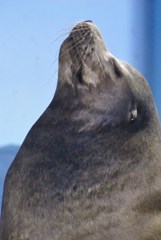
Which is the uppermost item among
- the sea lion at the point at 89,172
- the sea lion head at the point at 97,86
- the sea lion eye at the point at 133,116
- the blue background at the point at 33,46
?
the blue background at the point at 33,46

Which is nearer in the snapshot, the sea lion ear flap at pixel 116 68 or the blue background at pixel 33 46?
the sea lion ear flap at pixel 116 68

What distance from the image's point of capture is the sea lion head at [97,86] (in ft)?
7.36

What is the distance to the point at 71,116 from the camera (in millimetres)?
2227

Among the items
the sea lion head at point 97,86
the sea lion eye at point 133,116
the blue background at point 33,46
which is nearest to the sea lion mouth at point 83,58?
the sea lion head at point 97,86

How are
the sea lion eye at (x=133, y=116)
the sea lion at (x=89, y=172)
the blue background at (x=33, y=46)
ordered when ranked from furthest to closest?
the blue background at (x=33, y=46), the sea lion eye at (x=133, y=116), the sea lion at (x=89, y=172)

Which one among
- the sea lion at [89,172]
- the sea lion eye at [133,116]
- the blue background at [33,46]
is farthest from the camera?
the blue background at [33,46]

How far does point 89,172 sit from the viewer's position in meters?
2.15

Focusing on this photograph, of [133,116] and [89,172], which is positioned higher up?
[133,116]

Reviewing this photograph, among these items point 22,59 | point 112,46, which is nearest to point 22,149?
point 22,59

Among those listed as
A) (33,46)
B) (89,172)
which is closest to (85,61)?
(89,172)

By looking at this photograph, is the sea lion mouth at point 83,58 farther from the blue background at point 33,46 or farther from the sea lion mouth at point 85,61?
the blue background at point 33,46

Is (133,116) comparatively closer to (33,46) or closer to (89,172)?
(89,172)

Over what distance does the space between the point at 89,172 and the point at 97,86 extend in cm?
32

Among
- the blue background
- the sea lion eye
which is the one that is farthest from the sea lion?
the blue background
